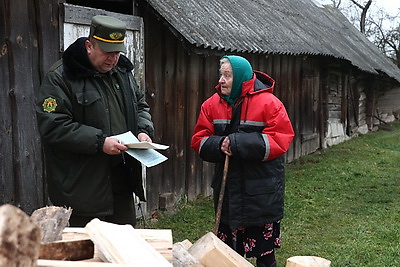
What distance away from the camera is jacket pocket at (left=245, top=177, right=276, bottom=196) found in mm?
3621

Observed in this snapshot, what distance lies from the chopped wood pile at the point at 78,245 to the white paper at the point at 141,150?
22.9 inches

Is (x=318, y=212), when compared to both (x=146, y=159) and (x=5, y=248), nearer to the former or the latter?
(x=146, y=159)

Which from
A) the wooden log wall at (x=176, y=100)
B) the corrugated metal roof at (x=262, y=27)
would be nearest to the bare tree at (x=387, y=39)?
the corrugated metal roof at (x=262, y=27)

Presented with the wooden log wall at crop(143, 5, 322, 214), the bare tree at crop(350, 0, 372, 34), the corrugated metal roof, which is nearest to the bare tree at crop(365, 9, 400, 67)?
the bare tree at crop(350, 0, 372, 34)

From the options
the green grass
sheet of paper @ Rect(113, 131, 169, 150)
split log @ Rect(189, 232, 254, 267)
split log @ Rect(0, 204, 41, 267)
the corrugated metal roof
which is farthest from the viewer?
the corrugated metal roof

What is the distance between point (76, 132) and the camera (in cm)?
306

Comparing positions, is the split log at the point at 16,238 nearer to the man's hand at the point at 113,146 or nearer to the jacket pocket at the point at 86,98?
the man's hand at the point at 113,146

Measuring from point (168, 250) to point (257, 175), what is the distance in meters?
1.48

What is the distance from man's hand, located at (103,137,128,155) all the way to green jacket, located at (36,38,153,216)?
0.04m

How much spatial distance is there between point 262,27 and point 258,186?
18.2 ft

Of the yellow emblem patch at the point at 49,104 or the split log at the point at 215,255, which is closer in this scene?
the split log at the point at 215,255

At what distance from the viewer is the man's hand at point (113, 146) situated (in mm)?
3053

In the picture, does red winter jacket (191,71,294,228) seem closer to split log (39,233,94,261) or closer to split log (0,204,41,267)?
split log (39,233,94,261)

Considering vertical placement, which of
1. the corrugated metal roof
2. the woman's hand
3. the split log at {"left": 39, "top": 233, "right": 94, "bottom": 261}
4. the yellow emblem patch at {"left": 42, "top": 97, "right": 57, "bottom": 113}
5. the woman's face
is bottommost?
the split log at {"left": 39, "top": 233, "right": 94, "bottom": 261}
